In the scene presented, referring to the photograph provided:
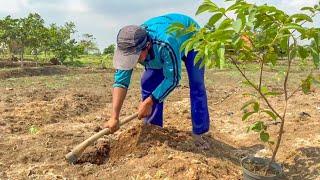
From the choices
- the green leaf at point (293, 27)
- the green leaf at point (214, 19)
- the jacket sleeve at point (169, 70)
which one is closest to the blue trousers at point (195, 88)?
the jacket sleeve at point (169, 70)

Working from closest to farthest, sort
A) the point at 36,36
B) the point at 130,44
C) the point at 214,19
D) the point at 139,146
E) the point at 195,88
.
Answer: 1. the point at 214,19
2. the point at 130,44
3. the point at 139,146
4. the point at 195,88
5. the point at 36,36

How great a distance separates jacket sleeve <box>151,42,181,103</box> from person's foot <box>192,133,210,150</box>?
83 cm

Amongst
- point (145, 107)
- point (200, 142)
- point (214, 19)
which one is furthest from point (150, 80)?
point (214, 19)

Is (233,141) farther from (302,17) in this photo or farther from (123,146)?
(302,17)

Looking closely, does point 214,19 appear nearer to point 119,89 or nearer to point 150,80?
point 119,89

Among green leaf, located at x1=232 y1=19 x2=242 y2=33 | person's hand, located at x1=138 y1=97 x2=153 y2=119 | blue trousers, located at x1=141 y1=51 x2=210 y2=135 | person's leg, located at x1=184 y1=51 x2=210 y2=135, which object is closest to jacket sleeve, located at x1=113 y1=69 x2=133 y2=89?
person's hand, located at x1=138 y1=97 x2=153 y2=119

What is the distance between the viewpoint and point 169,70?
3.81 metres

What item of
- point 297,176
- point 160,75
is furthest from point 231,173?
point 160,75

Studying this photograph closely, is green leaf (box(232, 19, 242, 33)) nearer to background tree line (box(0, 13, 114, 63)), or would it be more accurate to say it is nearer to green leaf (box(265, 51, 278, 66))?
green leaf (box(265, 51, 278, 66))

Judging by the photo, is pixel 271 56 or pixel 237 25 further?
pixel 271 56

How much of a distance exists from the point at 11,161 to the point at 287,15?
2.98 metres

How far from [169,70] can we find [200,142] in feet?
3.52

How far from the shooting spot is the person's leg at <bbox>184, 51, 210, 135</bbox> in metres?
4.34

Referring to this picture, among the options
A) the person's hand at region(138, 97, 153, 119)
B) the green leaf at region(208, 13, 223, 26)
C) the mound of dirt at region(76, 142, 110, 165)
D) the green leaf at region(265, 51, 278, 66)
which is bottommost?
the mound of dirt at region(76, 142, 110, 165)
